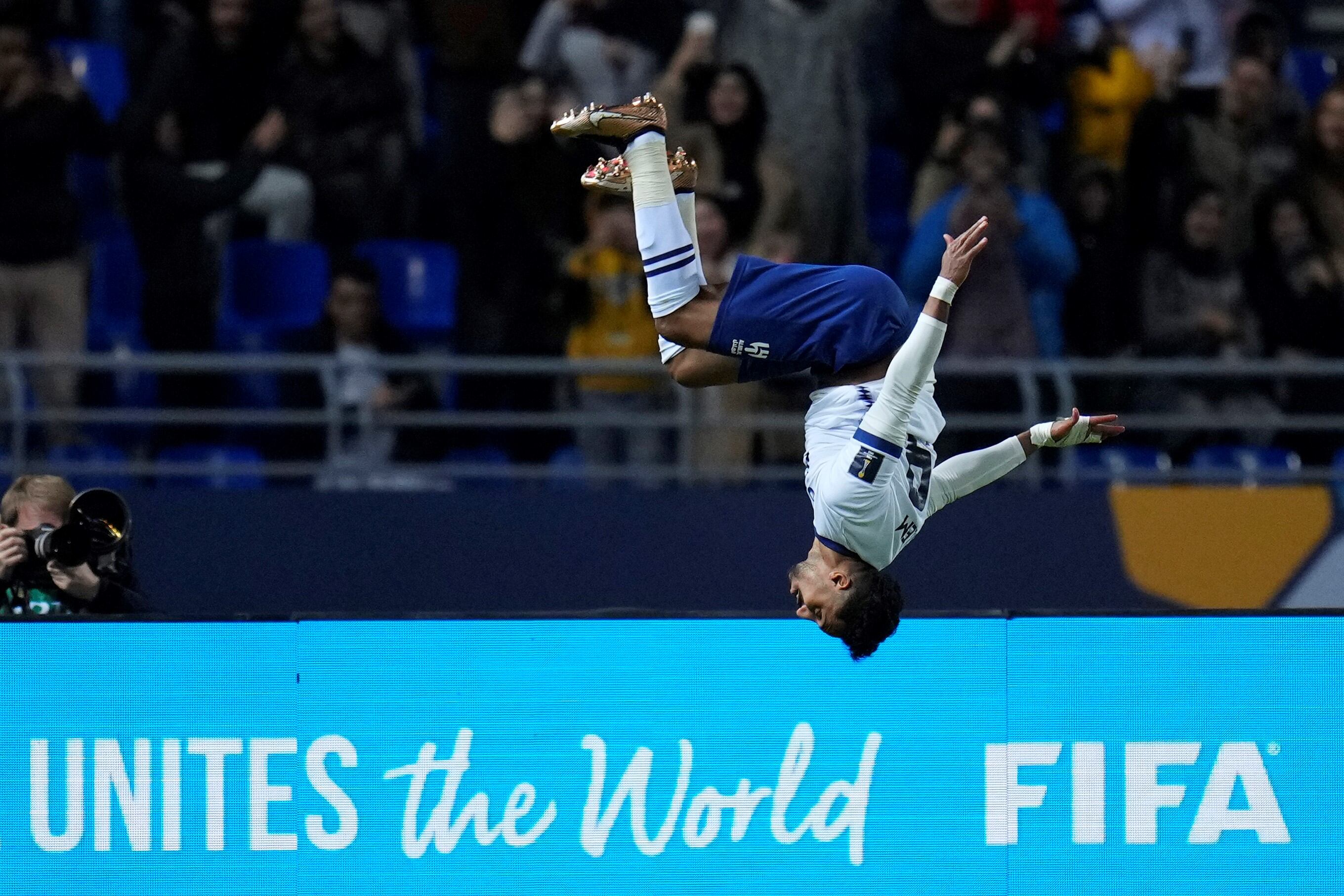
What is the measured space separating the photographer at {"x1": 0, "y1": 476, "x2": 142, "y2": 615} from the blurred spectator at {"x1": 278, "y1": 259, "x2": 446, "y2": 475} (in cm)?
261

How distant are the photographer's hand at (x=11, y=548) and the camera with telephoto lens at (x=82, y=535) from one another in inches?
1.5

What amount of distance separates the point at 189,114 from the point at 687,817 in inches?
225

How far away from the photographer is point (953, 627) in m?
6.80

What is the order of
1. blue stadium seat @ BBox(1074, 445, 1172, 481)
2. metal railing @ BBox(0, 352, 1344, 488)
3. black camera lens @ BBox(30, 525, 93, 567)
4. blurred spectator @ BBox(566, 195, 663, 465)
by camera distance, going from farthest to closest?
blue stadium seat @ BBox(1074, 445, 1172, 481)
blurred spectator @ BBox(566, 195, 663, 465)
metal railing @ BBox(0, 352, 1344, 488)
black camera lens @ BBox(30, 525, 93, 567)

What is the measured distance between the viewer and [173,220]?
34.2 feet

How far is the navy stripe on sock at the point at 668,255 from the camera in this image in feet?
21.5

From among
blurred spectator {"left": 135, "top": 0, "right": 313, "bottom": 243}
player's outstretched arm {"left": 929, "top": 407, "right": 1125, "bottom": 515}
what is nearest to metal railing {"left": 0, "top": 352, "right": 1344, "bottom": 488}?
blurred spectator {"left": 135, "top": 0, "right": 313, "bottom": 243}

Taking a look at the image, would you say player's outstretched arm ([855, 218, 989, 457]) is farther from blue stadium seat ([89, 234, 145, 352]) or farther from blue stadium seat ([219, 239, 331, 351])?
blue stadium seat ([89, 234, 145, 352])

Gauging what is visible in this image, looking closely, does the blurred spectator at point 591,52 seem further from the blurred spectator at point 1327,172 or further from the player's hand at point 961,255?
the player's hand at point 961,255

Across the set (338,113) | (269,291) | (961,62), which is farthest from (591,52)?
(269,291)

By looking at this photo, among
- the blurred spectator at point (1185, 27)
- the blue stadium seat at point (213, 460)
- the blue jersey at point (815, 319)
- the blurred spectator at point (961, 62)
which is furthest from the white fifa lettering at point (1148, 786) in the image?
the blurred spectator at point (1185, 27)

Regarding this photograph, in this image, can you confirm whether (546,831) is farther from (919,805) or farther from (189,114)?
(189,114)

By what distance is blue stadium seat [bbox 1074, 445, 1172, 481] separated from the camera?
10875 millimetres

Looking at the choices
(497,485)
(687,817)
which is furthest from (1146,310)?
(687,817)
